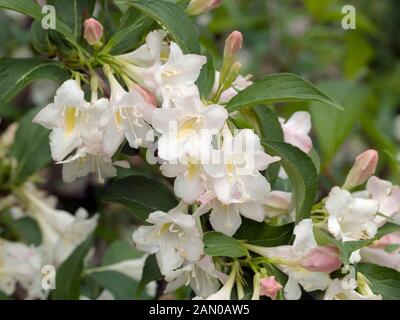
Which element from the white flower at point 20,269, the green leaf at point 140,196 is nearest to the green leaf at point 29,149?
the white flower at point 20,269

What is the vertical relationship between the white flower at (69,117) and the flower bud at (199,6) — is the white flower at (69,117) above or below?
below

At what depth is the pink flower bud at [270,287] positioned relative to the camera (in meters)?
1.21

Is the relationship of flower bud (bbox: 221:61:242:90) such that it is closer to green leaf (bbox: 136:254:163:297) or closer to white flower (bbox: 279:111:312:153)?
white flower (bbox: 279:111:312:153)

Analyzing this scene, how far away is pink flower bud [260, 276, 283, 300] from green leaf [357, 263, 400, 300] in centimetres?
18

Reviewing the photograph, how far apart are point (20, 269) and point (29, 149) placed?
30 centimetres

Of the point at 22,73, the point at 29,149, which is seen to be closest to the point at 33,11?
the point at 22,73

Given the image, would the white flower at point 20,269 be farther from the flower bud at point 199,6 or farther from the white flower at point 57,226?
the flower bud at point 199,6

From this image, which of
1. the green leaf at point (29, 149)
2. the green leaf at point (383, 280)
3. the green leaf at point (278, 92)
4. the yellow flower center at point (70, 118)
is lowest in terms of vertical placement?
the green leaf at point (29, 149)

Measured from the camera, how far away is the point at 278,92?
1263mm

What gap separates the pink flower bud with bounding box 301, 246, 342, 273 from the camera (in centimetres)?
123

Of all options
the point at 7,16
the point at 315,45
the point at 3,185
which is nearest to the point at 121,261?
the point at 3,185

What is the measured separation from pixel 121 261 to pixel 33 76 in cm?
74

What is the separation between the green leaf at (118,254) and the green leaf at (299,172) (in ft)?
2.58
